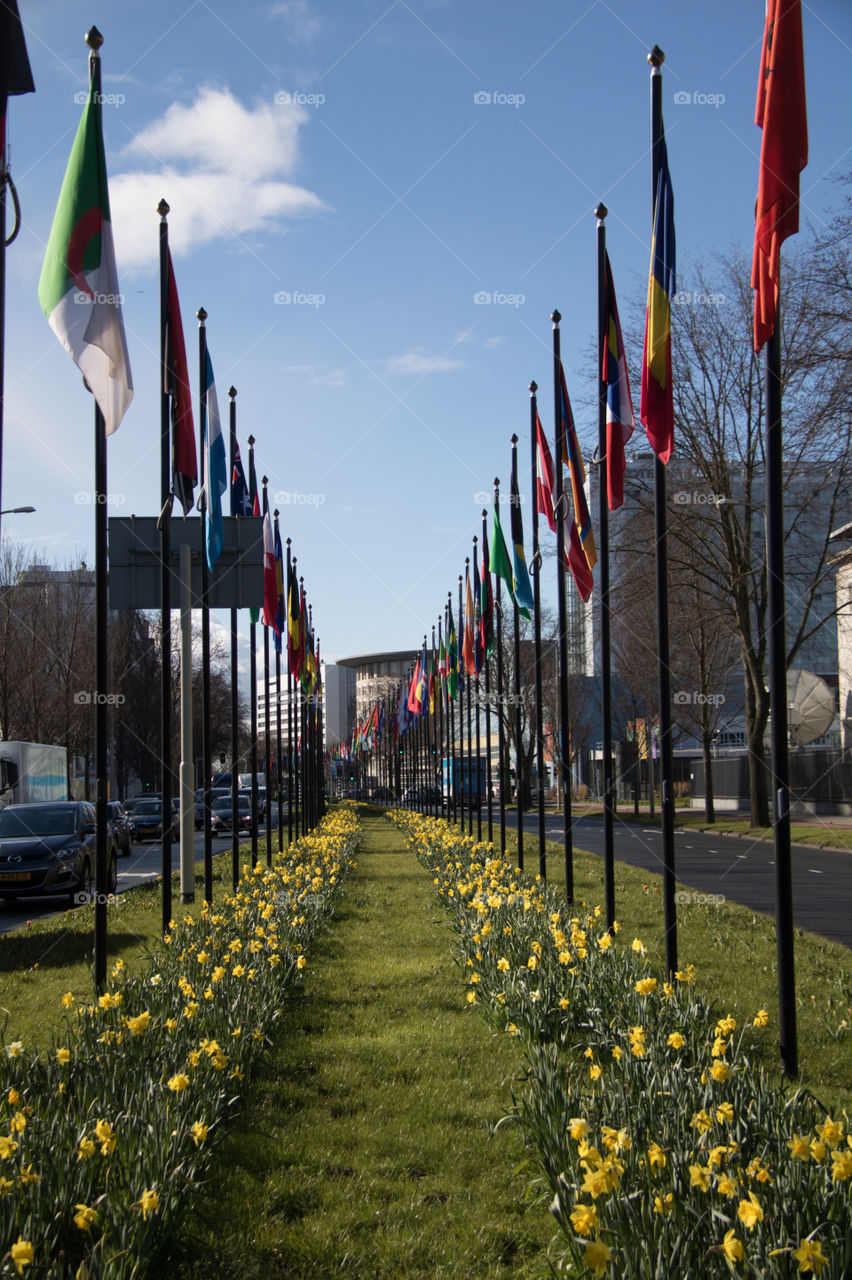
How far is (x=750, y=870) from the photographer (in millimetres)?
22359

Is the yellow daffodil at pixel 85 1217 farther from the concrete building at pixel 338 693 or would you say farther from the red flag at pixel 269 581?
the concrete building at pixel 338 693

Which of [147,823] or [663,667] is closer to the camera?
[663,667]

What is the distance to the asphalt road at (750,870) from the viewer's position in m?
15.1

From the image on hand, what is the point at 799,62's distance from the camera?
23.7ft

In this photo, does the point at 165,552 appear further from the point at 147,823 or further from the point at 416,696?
the point at 147,823

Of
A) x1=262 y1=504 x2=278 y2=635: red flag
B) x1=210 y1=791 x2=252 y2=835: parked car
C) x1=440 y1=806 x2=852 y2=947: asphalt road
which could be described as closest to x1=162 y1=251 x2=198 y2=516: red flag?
x1=262 y1=504 x2=278 y2=635: red flag

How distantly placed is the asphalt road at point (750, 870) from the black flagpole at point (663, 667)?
4673 mm

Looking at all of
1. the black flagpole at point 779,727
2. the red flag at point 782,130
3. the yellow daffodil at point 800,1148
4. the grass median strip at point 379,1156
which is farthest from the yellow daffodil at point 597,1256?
the red flag at point 782,130

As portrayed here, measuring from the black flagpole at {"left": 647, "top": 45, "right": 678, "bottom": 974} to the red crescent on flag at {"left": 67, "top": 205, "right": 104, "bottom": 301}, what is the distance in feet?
14.5

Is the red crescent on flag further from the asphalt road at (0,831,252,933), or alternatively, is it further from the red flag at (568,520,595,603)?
the asphalt road at (0,831,252,933)

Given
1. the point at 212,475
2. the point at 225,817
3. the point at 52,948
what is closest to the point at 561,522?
the point at 212,475

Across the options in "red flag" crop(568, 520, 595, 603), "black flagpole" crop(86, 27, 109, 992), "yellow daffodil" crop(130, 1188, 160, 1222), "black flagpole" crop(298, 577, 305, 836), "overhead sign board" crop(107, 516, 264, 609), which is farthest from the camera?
"black flagpole" crop(298, 577, 305, 836)

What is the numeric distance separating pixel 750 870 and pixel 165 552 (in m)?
14.8

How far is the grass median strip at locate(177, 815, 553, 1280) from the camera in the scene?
14.9 feet
